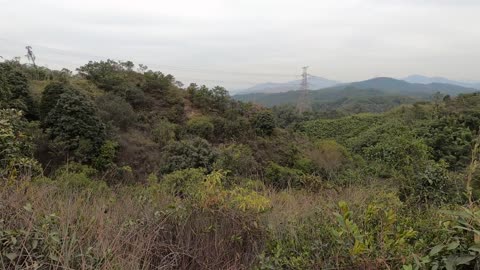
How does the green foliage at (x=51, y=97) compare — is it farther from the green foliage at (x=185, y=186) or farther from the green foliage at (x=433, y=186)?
the green foliage at (x=433, y=186)

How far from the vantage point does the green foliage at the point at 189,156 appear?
47.7 feet

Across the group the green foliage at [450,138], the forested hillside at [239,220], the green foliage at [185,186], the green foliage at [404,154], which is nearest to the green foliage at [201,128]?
the green foliage at [450,138]

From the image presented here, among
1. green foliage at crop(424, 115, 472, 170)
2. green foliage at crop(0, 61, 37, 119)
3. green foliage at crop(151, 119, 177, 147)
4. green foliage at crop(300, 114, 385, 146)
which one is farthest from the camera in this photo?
green foliage at crop(300, 114, 385, 146)

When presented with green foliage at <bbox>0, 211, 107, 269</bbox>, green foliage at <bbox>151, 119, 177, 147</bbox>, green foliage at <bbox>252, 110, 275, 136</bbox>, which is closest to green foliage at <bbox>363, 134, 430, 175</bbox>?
green foliage at <bbox>0, 211, 107, 269</bbox>

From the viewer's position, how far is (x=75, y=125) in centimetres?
1739

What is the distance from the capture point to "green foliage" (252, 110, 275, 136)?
2652 cm

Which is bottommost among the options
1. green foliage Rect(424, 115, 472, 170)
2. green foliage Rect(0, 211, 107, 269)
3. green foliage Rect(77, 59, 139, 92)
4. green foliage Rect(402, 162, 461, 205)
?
green foliage Rect(424, 115, 472, 170)

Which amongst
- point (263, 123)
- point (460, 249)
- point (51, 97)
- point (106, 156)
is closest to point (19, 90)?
point (51, 97)

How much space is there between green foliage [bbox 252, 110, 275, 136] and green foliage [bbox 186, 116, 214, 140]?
149 inches

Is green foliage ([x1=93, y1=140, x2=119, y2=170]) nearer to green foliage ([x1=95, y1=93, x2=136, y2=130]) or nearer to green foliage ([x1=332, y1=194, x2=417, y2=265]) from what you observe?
green foliage ([x1=95, y1=93, x2=136, y2=130])

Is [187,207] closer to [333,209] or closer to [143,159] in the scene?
[333,209]

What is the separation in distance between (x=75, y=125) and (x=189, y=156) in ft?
20.3

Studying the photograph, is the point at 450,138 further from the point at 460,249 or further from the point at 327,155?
the point at 460,249

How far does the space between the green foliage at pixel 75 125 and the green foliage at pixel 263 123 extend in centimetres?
1144
